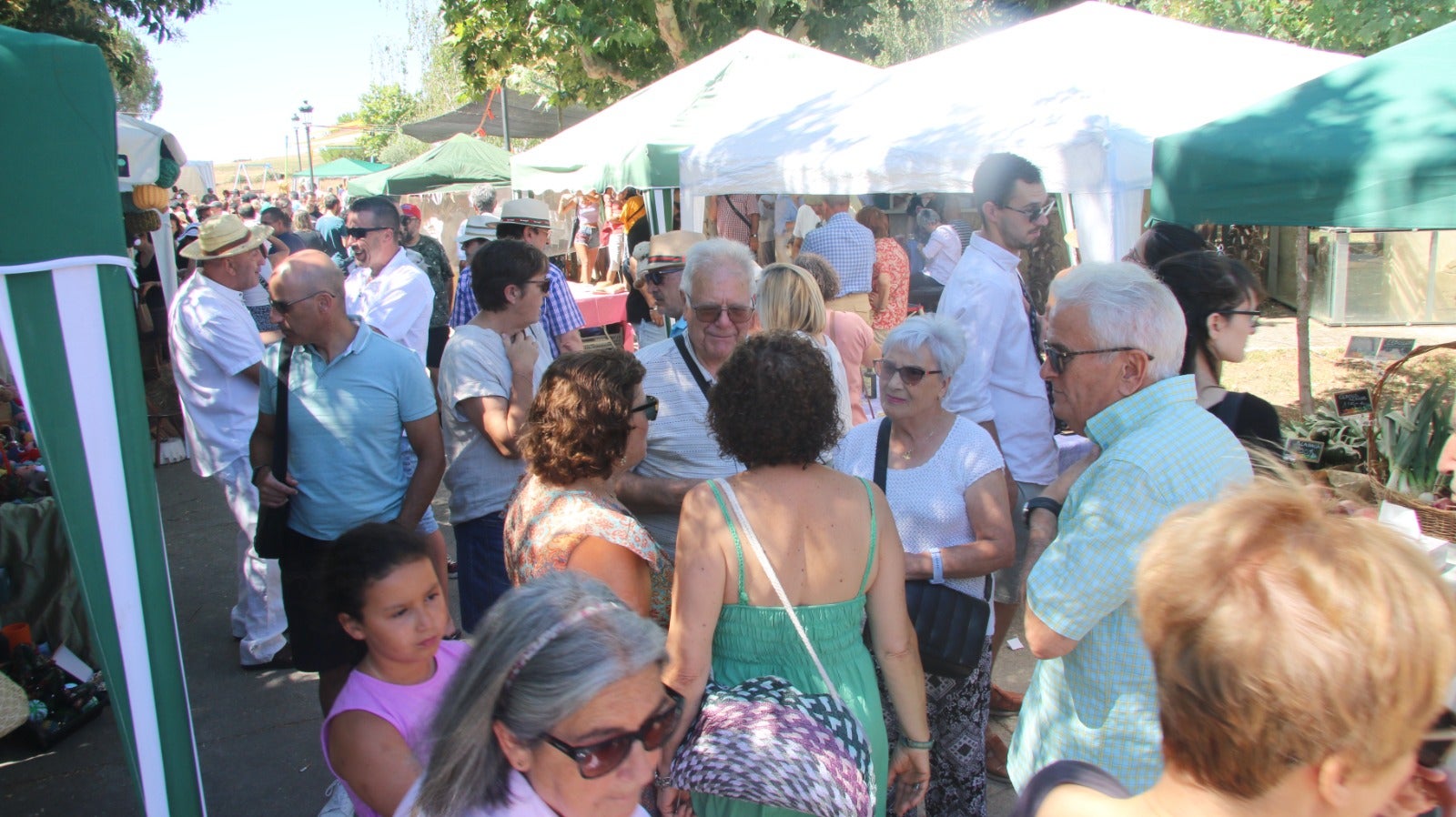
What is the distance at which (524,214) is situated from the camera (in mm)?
6715

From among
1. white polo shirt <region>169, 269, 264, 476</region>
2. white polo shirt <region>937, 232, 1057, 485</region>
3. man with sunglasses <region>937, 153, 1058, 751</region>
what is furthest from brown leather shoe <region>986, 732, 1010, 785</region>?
white polo shirt <region>169, 269, 264, 476</region>

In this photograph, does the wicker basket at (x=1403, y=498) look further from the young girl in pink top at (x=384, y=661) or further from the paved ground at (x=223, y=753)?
the young girl in pink top at (x=384, y=661)

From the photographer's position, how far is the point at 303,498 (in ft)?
10.8

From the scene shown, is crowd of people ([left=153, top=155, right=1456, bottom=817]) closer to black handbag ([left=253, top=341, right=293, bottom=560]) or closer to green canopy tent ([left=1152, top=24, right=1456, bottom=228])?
black handbag ([left=253, top=341, right=293, bottom=560])

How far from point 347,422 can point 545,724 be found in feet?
7.29

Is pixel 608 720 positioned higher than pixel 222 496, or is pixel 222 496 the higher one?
pixel 608 720

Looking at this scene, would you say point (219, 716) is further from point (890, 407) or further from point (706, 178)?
point (706, 178)

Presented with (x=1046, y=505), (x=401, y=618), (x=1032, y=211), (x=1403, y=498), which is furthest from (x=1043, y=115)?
(x=401, y=618)

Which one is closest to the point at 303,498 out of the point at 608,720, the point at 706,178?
the point at 608,720

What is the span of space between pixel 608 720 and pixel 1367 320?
44.6ft

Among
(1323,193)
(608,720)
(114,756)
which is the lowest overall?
(114,756)

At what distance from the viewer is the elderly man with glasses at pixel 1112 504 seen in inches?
69.6

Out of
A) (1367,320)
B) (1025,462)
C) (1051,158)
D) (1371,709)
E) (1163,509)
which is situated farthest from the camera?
(1367,320)

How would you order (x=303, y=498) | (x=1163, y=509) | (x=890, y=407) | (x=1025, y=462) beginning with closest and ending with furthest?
(x=1163, y=509), (x=890, y=407), (x=303, y=498), (x=1025, y=462)
